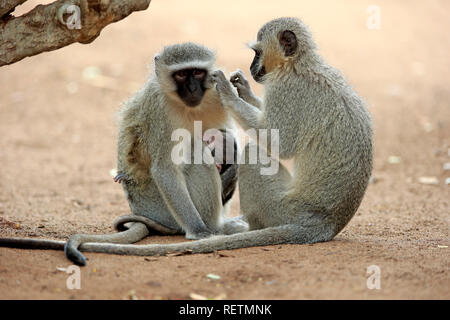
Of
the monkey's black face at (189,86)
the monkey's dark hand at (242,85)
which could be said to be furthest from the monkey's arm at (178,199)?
the monkey's dark hand at (242,85)

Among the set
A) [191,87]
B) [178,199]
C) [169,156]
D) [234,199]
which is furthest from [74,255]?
[234,199]

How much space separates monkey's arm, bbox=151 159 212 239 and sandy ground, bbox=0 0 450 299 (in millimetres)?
346

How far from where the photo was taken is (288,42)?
20.7ft

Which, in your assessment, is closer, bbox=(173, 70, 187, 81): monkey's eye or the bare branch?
the bare branch

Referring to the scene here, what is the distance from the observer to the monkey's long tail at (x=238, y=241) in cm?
577

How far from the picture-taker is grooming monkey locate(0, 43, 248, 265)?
656cm

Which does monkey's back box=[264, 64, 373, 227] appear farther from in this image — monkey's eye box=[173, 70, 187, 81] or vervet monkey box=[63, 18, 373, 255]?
monkey's eye box=[173, 70, 187, 81]

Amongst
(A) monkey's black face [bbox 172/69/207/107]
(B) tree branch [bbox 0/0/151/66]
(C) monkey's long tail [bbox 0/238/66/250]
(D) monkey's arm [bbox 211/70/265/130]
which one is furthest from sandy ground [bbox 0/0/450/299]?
(B) tree branch [bbox 0/0/151/66]

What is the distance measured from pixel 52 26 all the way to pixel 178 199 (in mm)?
2218

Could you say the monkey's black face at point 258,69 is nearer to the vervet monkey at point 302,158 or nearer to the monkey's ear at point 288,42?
the vervet monkey at point 302,158

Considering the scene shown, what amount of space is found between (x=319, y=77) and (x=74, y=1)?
2571 mm

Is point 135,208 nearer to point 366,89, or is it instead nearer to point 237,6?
point 366,89

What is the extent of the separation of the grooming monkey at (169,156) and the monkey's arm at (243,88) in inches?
10.8

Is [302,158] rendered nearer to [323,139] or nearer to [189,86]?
[323,139]
